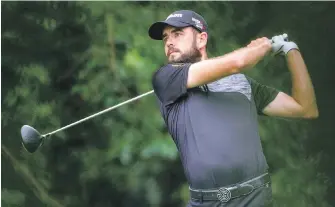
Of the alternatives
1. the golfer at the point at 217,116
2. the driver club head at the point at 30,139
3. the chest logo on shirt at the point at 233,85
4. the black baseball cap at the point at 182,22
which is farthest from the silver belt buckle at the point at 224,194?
the driver club head at the point at 30,139

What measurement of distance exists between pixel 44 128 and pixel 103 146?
34cm

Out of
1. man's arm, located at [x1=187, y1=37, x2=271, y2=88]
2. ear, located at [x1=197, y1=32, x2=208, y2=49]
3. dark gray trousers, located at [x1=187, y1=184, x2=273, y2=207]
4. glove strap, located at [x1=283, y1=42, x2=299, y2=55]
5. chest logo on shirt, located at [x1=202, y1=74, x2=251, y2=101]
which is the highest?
ear, located at [x1=197, y1=32, x2=208, y2=49]

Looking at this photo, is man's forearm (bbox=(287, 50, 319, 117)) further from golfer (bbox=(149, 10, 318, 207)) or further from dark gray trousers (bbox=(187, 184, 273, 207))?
dark gray trousers (bbox=(187, 184, 273, 207))

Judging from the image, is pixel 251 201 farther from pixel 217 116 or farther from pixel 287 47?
pixel 287 47

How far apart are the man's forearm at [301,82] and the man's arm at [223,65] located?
0.18 m

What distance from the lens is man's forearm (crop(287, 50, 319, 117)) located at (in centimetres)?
221

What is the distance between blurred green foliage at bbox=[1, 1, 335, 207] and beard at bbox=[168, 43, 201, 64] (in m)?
1.21

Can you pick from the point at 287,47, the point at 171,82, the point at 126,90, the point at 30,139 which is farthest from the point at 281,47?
Result: the point at 126,90

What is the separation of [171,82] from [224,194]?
0.39 m

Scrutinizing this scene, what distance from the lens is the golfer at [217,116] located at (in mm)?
1994

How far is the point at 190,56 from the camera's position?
→ 2.19m

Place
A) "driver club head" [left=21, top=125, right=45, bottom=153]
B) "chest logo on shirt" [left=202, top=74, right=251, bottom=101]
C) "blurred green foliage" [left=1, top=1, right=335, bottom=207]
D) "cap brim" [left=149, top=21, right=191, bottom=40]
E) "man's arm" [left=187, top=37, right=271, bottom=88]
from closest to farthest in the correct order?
"man's arm" [left=187, top=37, right=271, bottom=88]
"chest logo on shirt" [left=202, top=74, right=251, bottom=101]
"cap brim" [left=149, top=21, right=191, bottom=40]
"driver club head" [left=21, top=125, right=45, bottom=153]
"blurred green foliage" [left=1, top=1, right=335, bottom=207]

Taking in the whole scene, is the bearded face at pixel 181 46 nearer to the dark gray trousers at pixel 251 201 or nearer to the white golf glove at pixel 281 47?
the white golf glove at pixel 281 47

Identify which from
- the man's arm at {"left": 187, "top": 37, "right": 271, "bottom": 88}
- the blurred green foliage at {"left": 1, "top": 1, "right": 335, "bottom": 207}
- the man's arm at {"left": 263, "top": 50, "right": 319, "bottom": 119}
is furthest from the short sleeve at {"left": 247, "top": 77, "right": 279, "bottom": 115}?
the blurred green foliage at {"left": 1, "top": 1, "right": 335, "bottom": 207}
